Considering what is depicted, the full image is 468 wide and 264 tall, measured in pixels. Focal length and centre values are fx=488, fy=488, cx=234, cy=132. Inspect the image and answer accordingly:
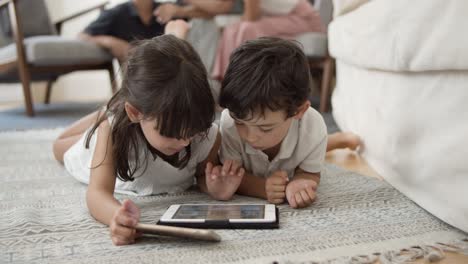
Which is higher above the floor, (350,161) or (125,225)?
(125,225)

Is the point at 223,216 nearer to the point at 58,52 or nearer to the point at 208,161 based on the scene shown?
the point at 208,161

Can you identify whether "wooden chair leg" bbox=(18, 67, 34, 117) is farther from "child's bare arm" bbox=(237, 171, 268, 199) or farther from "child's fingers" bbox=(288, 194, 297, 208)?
"child's fingers" bbox=(288, 194, 297, 208)

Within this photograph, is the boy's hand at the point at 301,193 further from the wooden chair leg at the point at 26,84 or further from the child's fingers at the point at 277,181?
the wooden chair leg at the point at 26,84

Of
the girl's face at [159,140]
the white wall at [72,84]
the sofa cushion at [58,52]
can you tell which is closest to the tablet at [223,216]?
the girl's face at [159,140]

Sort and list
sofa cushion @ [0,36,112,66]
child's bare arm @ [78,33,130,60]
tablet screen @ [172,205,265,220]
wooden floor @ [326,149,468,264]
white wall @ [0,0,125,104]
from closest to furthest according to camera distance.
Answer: tablet screen @ [172,205,265,220] < wooden floor @ [326,149,468,264] < sofa cushion @ [0,36,112,66] < child's bare arm @ [78,33,130,60] < white wall @ [0,0,125,104]

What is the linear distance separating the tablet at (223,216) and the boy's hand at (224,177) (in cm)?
7

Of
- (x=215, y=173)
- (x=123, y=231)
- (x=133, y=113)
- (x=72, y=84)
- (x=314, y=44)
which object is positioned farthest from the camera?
(x=72, y=84)

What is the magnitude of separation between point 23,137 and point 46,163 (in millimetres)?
493

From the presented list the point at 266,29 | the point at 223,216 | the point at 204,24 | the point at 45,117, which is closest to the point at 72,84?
the point at 45,117

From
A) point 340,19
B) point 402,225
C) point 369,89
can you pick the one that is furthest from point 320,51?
point 402,225

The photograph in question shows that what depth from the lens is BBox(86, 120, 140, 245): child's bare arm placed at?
2.18 ft

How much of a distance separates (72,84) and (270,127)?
285 cm

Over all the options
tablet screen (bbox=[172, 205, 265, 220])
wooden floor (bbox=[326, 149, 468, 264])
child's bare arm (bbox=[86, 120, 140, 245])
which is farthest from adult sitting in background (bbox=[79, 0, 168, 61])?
tablet screen (bbox=[172, 205, 265, 220])

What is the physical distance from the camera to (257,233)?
2.32 feet
